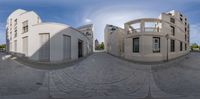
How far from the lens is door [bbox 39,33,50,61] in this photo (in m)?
8.02

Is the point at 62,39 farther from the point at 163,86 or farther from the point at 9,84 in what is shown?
the point at 163,86

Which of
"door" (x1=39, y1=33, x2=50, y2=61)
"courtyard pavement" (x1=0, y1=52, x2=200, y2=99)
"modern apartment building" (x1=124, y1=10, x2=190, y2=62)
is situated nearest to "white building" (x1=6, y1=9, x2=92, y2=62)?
"door" (x1=39, y1=33, x2=50, y2=61)

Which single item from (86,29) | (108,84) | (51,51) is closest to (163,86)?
(108,84)

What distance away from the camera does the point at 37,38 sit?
7.71m

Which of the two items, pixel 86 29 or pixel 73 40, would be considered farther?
pixel 86 29

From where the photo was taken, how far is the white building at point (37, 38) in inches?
267

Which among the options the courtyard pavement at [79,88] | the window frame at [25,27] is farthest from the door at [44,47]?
the window frame at [25,27]

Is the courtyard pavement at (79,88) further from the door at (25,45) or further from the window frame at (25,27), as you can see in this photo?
the window frame at (25,27)

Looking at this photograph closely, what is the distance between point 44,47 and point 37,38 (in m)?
0.72

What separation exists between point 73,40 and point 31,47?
11.4ft

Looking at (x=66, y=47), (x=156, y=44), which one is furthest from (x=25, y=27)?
(x=156, y=44)

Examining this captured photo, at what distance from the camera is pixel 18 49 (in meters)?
6.70

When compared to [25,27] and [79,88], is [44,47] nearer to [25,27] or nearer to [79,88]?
[25,27]

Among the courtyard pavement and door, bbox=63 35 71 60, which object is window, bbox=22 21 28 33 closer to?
the courtyard pavement
